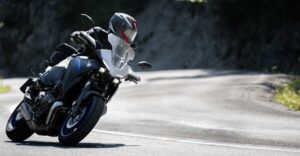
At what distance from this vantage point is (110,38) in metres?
9.39

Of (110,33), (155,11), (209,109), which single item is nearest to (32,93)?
(110,33)

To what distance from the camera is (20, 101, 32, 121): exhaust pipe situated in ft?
31.9

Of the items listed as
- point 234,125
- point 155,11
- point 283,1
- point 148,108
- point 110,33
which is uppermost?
point 110,33

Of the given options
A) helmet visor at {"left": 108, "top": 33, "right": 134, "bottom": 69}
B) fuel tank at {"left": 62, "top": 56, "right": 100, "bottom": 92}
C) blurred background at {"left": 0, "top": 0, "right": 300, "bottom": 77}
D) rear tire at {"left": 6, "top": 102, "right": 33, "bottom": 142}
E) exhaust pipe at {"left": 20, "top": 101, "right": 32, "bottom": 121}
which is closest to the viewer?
fuel tank at {"left": 62, "top": 56, "right": 100, "bottom": 92}

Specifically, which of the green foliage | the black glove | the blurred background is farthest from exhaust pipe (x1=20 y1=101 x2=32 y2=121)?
the blurred background

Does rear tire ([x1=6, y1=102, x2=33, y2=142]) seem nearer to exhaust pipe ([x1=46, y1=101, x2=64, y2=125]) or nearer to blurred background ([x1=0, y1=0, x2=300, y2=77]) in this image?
exhaust pipe ([x1=46, y1=101, x2=64, y2=125])

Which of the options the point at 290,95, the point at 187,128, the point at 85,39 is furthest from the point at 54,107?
the point at 290,95

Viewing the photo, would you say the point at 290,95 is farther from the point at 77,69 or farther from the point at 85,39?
the point at 77,69

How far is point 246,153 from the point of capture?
8.66 m

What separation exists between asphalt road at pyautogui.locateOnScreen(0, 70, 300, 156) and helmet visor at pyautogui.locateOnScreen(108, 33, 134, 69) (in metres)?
0.95

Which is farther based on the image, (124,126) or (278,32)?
(278,32)

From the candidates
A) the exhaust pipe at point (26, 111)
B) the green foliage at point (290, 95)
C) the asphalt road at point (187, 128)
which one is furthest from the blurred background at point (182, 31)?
the exhaust pipe at point (26, 111)

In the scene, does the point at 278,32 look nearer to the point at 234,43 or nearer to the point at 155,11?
the point at 234,43

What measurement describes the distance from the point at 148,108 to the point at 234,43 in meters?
28.4
